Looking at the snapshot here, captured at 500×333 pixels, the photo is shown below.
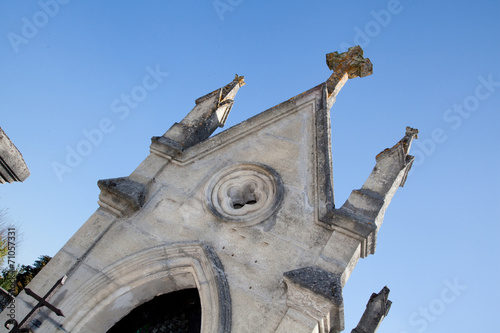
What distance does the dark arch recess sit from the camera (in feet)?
21.2

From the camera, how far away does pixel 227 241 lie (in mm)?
6141

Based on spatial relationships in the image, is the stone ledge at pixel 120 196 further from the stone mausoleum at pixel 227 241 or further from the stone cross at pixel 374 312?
the stone cross at pixel 374 312

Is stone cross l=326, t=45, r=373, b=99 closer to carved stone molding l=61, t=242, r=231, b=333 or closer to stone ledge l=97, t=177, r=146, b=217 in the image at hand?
stone ledge l=97, t=177, r=146, b=217

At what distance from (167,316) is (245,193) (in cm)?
251

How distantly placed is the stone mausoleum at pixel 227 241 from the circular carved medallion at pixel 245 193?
0.02m

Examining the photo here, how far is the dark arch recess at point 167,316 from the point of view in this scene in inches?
254

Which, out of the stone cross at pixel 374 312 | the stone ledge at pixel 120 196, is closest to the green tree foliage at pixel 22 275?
the stone ledge at pixel 120 196

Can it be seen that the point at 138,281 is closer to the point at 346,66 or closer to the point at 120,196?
the point at 120,196

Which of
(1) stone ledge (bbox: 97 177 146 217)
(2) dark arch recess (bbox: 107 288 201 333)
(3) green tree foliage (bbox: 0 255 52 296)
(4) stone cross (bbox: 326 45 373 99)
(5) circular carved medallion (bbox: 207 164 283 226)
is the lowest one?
(3) green tree foliage (bbox: 0 255 52 296)

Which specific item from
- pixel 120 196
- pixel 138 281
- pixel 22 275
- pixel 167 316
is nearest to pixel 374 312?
pixel 167 316

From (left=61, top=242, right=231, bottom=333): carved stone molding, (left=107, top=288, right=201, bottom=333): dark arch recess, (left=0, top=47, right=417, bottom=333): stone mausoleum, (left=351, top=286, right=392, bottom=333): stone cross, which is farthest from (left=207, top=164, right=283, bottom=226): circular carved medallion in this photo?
(left=351, top=286, right=392, bottom=333): stone cross

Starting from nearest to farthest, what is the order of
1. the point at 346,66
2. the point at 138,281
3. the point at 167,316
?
the point at 138,281 → the point at 167,316 → the point at 346,66

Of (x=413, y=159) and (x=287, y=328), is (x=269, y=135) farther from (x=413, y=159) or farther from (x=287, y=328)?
(x=287, y=328)

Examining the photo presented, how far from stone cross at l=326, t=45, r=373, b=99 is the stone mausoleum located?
39.0 inches
